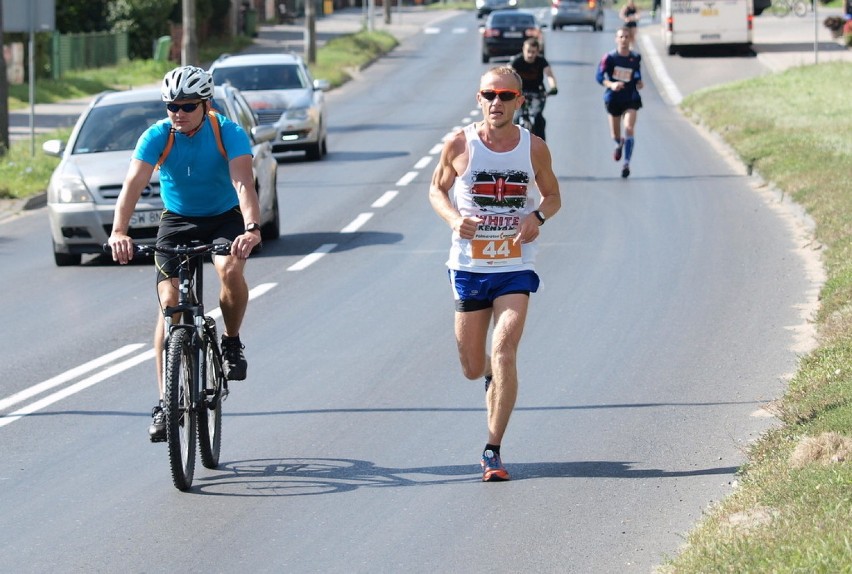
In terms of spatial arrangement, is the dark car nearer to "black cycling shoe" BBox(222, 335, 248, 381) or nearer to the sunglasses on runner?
"black cycling shoe" BBox(222, 335, 248, 381)

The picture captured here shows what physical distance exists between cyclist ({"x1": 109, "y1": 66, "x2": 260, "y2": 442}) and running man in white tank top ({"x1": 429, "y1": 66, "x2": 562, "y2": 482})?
0.93m

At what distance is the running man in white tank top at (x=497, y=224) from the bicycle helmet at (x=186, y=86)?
1103mm

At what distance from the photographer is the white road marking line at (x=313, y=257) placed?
50.4ft

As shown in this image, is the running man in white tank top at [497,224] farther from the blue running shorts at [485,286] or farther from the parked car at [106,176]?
the parked car at [106,176]

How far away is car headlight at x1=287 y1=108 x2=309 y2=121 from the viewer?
26.9 m

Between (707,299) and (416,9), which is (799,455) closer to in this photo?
(707,299)

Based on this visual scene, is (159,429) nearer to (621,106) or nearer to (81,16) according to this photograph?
(621,106)

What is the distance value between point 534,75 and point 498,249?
14036mm

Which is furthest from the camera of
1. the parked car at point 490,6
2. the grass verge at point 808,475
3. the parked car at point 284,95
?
the parked car at point 490,6

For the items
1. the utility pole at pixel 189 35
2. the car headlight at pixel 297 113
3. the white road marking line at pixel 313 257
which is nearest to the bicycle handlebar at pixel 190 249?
the white road marking line at pixel 313 257

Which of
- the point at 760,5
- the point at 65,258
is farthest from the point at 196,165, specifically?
the point at 760,5

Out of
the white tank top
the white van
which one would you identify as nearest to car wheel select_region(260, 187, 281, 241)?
the white tank top

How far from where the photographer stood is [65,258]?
16.1m

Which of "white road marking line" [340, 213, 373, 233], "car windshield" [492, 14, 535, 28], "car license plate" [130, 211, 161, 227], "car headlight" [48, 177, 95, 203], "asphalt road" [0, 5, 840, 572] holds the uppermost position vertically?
"car windshield" [492, 14, 535, 28]
